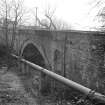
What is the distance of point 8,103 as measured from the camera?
698 centimetres

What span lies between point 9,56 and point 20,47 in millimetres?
1568

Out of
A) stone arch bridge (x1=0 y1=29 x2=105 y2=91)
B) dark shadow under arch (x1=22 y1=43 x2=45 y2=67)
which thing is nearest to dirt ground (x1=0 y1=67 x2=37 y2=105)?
stone arch bridge (x1=0 y1=29 x2=105 y2=91)

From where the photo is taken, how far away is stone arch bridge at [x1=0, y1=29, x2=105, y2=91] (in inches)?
228

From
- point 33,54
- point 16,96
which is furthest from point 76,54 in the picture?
point 33,54

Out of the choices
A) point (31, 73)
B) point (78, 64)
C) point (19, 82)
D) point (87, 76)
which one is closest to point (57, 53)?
point (78, 64)

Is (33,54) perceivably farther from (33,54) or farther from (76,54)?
(76,54)

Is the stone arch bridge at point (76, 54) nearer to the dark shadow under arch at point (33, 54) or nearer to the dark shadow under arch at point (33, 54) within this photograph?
the dark shadow under arch at point (33, 54)

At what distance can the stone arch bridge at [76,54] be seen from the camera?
5797 millimetres

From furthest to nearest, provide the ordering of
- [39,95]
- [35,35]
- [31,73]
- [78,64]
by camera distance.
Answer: [31,73] < [35,35] < [39,95] < [78,64]

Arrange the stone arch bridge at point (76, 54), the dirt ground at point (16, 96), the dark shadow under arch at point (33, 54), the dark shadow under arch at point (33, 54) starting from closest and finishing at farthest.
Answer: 1. the stone arch bridge at point (76, 54)
2. the dirt ground at point (16, 96)
3. the dark shadow under arch at point (33, 54)
4. the dark shadow under arch at point (33, 54)

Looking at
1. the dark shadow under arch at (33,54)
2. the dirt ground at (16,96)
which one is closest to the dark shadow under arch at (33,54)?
the dark shadow under arch at (33,54)

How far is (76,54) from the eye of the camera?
6996mm

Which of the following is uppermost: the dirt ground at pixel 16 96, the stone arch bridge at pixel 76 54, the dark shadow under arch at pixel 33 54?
the stone arch bridge at pixel 76 54

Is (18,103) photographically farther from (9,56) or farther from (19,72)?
(9,56)
